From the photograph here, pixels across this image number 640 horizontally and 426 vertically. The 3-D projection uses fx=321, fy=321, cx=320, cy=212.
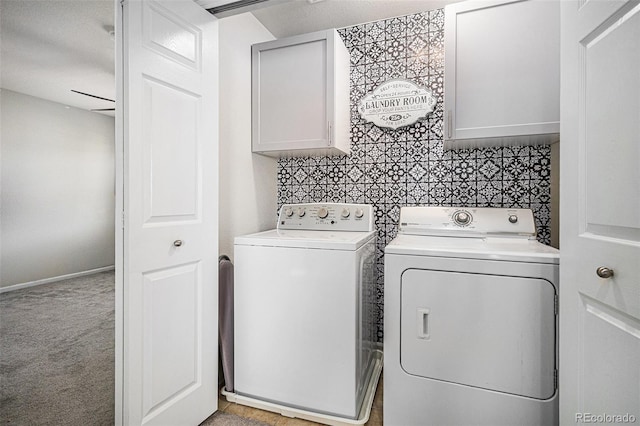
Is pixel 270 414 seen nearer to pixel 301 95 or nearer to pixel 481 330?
pixel 481 330

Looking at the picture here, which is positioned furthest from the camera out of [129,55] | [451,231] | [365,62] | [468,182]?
[365,62]

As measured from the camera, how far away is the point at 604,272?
0.90 metres

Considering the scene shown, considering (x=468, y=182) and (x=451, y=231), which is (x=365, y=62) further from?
(x=451, y=231)

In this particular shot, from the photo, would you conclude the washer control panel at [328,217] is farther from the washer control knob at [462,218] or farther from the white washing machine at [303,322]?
the washer control knob at [462,218]

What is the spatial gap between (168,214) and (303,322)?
2.79 ft

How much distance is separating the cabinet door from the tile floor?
1581 millimetres

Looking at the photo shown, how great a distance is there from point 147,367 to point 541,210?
7.58ft

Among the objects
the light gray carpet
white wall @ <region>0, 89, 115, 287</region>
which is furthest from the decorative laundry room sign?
the light gray carpet

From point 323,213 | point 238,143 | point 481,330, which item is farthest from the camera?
point 323,213

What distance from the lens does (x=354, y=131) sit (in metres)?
2.43

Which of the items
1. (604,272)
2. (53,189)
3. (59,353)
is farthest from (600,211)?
(59,353)

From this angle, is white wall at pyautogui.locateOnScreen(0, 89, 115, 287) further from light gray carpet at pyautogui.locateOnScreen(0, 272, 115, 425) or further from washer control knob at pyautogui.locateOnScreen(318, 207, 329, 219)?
washer control knob at pyautogui.locateOnScreen(318, 207, 329, 219)

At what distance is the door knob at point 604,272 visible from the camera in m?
0.88

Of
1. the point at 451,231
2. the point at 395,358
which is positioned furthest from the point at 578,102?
the point at 395,358
